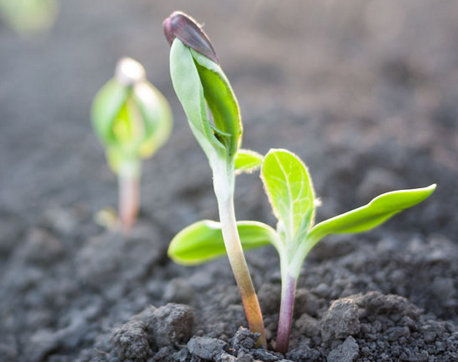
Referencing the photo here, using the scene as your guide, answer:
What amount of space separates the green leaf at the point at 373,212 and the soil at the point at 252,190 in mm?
198

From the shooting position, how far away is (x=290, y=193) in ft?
3.84

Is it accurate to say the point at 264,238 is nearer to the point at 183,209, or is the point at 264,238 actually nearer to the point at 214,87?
the point at 214,87

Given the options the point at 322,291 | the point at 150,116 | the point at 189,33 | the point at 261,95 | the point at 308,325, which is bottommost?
the point at 308,325

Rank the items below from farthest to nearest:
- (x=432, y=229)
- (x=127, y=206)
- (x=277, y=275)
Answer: (x=127, y=206) → (x=432, y=229) → (x=277, y=275)

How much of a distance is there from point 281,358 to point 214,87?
65cm

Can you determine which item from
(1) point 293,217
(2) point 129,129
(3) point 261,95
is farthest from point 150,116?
(3) point 261,95

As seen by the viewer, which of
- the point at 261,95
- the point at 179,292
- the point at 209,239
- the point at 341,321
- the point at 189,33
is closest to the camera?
the point at 189,33

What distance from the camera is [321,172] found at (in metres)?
2.09

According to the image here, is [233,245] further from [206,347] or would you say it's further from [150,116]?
[150,116]

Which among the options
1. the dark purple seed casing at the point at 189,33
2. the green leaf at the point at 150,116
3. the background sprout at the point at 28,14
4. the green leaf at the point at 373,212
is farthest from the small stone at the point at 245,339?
the background sprout at the point at 28,14

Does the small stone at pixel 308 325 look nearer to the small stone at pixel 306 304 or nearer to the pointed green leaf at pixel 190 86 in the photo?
the small stone at pixel 306 304

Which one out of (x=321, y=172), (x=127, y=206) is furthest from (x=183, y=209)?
(x=321, y=172)

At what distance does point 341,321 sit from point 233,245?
33 cm

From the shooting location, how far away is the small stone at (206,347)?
112cm
